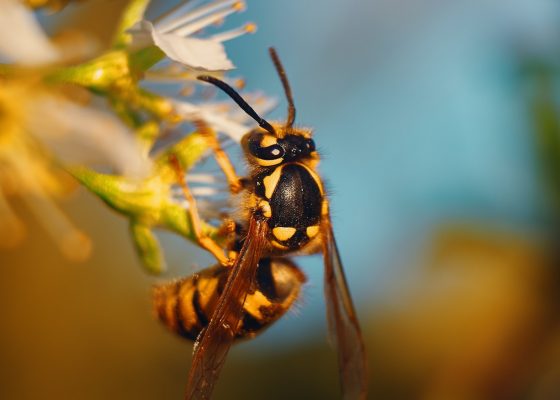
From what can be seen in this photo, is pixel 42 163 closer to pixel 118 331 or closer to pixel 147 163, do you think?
pixel 147 163

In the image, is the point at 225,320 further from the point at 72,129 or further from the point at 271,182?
the point at 72,129

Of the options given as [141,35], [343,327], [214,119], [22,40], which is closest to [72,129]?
[22,40]

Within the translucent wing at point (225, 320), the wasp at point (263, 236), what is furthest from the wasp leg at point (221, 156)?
the translucent wing at point (225, 320)

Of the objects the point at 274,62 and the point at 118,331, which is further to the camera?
the point at 118,331

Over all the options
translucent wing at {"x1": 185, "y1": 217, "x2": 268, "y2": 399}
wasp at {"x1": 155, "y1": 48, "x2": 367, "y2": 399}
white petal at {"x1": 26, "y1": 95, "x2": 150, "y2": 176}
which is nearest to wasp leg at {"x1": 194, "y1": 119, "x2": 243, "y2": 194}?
wasp at {"x1": 155, "y1": 48, "x2": 367, "y2": 399}

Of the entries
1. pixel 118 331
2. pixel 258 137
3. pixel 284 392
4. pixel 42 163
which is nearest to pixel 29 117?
pixel 42 163

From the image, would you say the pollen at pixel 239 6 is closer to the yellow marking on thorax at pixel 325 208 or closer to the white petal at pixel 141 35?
the white petal at pixel 141 35
